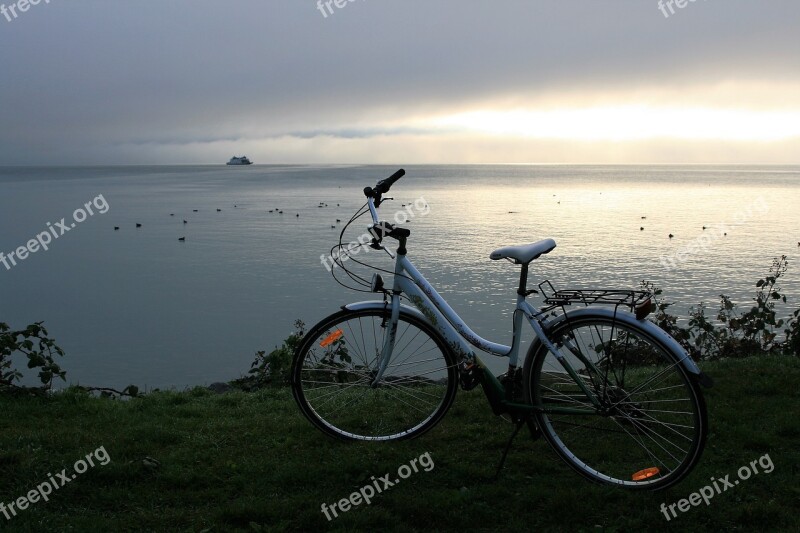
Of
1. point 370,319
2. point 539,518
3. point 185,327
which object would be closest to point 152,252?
point 185,327

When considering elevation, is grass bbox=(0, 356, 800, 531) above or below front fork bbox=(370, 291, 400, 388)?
below

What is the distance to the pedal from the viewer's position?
4523mm

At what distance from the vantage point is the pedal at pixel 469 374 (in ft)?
14.8

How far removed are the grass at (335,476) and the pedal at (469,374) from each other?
520mm

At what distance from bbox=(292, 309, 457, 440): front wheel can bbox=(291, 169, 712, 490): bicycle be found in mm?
10

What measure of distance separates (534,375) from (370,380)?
4.03ft

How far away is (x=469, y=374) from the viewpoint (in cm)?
456

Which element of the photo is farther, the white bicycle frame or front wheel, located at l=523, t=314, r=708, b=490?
the white bicycle frame

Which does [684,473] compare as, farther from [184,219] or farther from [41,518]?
[184,219]

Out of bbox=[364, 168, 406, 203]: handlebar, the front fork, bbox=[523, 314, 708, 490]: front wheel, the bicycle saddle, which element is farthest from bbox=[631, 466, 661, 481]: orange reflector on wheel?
bbox=[364, 168, 406, 203]: handlebar

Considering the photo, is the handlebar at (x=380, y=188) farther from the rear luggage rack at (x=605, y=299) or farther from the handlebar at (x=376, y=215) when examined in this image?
the rear luggage rack at (x=605, y=299)

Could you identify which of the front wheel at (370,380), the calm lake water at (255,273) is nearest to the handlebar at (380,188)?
the front wheel at (370,380)

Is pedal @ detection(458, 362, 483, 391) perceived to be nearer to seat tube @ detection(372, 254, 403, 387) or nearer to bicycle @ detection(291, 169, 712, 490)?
bicycle @ detection(291, 169, 712, 490)

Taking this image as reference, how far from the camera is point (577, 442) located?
4805mm
